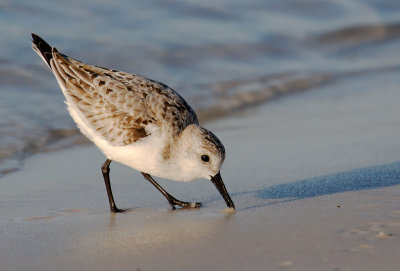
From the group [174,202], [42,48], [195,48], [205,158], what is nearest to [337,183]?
[205,158]

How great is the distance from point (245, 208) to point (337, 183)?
97cm

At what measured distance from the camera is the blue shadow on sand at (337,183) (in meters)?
5.59

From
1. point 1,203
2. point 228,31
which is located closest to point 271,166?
point 1,203

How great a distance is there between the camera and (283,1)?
14125mm

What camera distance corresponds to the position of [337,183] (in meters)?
5.81

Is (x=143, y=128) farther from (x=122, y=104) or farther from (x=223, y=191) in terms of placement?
(x=223, y=191)

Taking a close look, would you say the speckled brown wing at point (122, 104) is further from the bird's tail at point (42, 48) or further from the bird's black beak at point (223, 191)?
the bird's black beak at point (223, 191)

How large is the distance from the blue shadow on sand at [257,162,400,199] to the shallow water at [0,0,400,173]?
9.41 ft

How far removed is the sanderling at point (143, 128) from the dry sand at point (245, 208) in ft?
1.01

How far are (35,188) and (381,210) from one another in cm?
291

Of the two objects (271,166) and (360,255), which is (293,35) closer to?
(271,166)

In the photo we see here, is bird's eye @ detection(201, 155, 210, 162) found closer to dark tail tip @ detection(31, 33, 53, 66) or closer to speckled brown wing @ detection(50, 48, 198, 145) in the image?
speckled brown wing @ detection(50, 48, 198, 145)

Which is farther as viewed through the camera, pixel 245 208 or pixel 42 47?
pixel 42 47

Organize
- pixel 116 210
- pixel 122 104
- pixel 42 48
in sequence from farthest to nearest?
pixel 42 48
pixel 122 104
pixel 116 210
